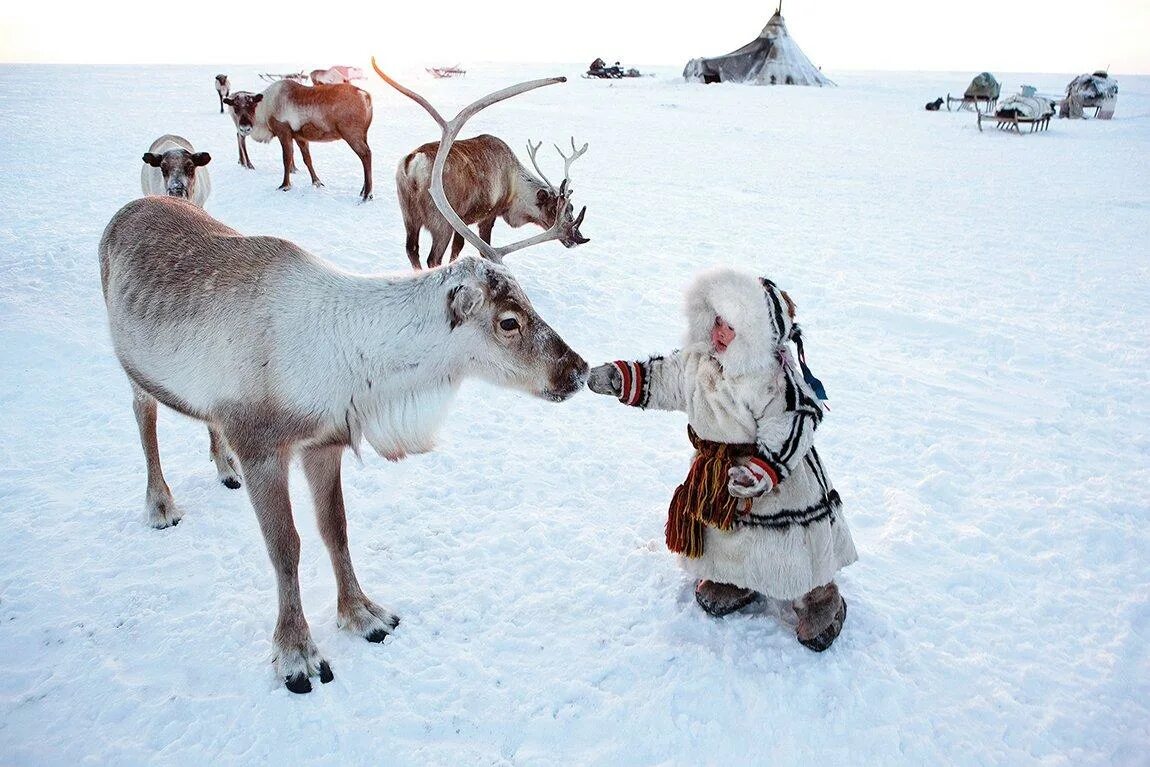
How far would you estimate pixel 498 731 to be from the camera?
2.14m

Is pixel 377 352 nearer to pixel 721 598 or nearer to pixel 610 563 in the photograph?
pixel 610 563

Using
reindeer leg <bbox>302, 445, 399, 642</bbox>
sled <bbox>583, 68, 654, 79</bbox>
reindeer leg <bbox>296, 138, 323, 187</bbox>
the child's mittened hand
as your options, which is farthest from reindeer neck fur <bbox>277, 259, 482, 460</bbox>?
sled <bbox>583, 68, 654, 79</bbox>

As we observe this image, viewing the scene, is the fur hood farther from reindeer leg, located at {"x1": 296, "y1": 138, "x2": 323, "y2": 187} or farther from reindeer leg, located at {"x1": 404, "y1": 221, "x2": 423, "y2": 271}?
reindeer leg, located at {"x1": 296, "y1": 138, "x2": 323, "y2": 187}

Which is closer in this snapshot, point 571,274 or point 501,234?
point 571,274

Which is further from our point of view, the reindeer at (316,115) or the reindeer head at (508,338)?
the reindeer at (316,115)

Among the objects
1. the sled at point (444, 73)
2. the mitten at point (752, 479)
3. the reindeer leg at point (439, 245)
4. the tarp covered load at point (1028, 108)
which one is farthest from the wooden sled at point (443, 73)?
the mitten at point (752, 479)

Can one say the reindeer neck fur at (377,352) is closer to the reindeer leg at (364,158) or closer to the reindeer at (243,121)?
the reindeer leg at (364,158)

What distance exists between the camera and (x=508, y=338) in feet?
7.95

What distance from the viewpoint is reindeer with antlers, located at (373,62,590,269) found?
5.84 metres

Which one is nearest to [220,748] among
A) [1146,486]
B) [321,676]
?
[321,676]

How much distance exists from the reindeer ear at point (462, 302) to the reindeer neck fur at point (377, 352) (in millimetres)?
25

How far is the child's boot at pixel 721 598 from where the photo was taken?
8.36 ft

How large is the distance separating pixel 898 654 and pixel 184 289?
2.89 meters

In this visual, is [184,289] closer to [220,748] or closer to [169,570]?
[169,570]
